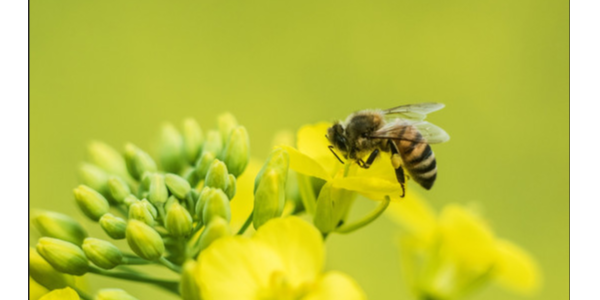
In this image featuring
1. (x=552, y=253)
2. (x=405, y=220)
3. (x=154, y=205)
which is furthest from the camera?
(x=552, y=253)

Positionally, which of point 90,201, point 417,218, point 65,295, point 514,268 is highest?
point 90,201

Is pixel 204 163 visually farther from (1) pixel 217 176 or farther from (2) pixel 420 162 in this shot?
(2) pixel 420 162

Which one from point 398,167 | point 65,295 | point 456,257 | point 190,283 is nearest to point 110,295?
point 65,295

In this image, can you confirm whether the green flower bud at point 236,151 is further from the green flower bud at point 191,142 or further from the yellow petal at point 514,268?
the yellow petal at point 514,268

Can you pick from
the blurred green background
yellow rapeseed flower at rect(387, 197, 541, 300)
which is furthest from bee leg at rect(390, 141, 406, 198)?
the blurred green background

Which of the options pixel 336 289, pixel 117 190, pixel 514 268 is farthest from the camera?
pixel 514 268
